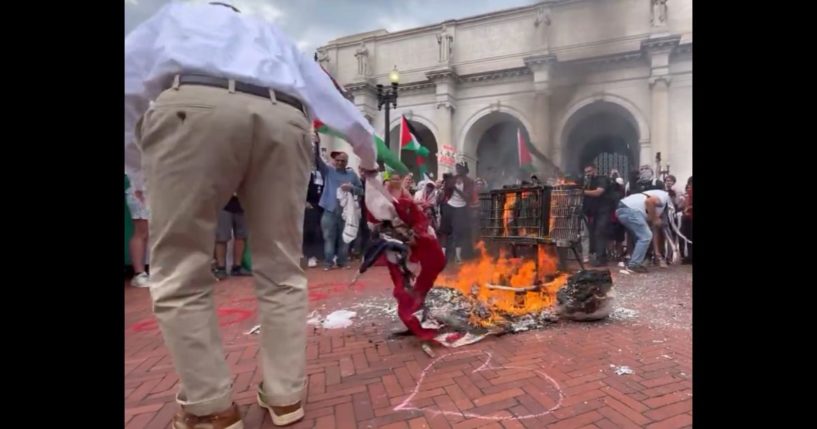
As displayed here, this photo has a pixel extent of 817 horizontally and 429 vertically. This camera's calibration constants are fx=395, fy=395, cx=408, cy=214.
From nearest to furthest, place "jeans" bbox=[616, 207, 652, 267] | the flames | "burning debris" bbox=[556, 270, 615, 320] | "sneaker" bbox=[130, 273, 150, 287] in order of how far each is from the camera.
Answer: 1. "burning debris" bbox=[556, 270, 615, 320]
2. the flames
3. "sneaker" bbox=[130, 273, 150, 287]
4. "jeans" bbox=[616, 207, 652, 267]

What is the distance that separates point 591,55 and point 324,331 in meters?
8.73

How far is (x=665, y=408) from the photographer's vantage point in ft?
6.05

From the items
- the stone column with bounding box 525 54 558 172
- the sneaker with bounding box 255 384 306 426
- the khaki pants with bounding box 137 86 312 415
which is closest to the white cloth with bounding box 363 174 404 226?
the khaki pants with bounding box 137 86 312 415

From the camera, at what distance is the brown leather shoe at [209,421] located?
158 cm

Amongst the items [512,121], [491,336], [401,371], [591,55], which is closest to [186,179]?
[401,371]

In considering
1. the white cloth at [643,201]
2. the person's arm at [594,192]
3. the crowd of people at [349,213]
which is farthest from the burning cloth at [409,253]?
the person's arm at [594,192]

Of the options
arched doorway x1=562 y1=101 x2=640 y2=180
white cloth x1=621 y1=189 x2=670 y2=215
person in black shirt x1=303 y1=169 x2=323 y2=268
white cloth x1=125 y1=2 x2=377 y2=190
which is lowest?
person in black shirt x1=303 y1=169 x2=323 y2=268

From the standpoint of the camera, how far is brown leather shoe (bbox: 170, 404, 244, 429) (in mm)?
1577

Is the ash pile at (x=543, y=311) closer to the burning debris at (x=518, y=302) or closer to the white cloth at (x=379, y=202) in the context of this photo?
the burning debris at (x=518, y=302)

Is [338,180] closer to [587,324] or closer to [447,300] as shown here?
[447,300]

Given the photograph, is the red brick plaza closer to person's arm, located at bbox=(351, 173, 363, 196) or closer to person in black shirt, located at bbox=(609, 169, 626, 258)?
person's arm, located at bbox=(351, 173, 363, 196)

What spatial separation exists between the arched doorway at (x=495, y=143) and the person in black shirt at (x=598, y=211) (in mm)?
7126

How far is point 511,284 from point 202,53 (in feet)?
11.2

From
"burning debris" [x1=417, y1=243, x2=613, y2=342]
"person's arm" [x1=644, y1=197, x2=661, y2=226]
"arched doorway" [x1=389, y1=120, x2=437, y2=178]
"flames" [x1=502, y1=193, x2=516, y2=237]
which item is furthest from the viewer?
"arched doorway" [x1=389, y1=120, x2=437, y2=178]
